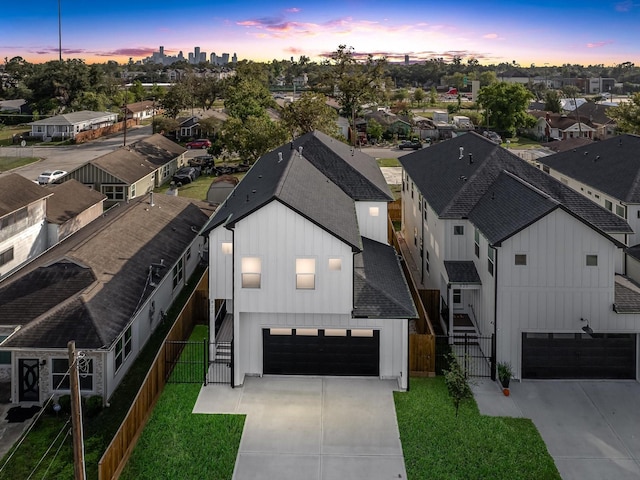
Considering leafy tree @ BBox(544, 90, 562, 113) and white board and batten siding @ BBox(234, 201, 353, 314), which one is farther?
leafy tree @ BBox(544, 90, 562, 113)

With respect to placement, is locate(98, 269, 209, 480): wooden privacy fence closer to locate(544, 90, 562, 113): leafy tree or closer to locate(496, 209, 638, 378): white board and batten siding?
locate(496, 209, 638, 378): white board and batten siding

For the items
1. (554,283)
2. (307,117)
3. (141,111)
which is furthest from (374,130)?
(554,283)

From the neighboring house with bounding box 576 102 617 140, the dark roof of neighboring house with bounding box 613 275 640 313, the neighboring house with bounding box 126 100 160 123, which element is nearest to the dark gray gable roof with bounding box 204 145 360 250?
the dark roof of neighboring house with bounding box 613 275 640 313

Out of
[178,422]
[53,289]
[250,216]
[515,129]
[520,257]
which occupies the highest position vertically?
[515,129]

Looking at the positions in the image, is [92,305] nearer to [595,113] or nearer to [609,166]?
[609,166]

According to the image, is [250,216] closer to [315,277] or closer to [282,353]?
[315,277]

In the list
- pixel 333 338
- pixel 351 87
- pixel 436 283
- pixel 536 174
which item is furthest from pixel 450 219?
pixel 351 87

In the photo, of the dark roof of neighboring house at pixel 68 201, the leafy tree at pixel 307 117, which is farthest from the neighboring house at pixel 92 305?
the leafy tree at pixel 307 117
